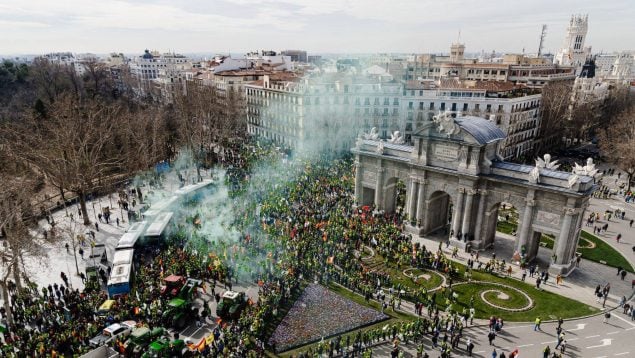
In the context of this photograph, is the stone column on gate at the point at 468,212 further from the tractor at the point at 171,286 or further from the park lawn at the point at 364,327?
the tractor at the point at 171,286

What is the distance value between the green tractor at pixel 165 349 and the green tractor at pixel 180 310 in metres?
3.09

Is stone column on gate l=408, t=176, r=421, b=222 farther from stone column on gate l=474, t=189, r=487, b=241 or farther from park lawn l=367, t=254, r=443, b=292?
park lawn l=367, t=254, r=443, b=292

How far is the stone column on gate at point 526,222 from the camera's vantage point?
118 ft

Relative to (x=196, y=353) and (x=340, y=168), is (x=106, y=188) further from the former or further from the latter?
(x=196, y=353)

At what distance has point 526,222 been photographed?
3678 cm

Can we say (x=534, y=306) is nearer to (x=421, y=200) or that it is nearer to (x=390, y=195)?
(x=421, y=200)

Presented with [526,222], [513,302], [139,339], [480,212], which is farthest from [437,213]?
[139,339]

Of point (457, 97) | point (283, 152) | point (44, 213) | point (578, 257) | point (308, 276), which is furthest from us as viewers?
point (283, 152)

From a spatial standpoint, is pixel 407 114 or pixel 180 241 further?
pixel 407 114

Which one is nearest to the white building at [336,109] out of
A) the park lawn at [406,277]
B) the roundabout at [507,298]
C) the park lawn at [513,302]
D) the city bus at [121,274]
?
the park lawn at [406,277]

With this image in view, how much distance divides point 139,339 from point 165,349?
184 centimetres

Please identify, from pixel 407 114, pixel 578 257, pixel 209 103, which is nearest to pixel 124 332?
pixel 578 257

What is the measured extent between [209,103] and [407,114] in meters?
35.9

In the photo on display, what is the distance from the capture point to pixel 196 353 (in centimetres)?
2467
